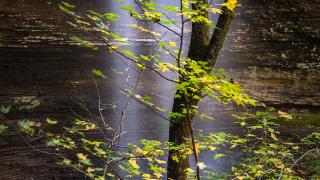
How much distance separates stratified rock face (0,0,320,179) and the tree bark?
2.07 metres

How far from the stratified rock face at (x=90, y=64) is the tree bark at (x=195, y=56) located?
81.7 inches

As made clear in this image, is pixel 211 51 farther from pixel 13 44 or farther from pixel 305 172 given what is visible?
pixel 13 44

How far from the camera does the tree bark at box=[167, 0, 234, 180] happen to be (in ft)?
9.83

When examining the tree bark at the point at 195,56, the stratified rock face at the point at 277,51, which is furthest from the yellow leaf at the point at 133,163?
the stratified rock face at the point at 277,51

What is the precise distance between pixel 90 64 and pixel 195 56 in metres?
2.38

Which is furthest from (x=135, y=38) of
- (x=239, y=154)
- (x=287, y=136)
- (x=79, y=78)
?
(x=287, y=136)

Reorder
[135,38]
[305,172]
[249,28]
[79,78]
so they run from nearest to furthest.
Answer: [305,172], [79,78], [135,38], [249,28]

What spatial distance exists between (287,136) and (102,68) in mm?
3151

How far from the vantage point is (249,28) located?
19.2 feet

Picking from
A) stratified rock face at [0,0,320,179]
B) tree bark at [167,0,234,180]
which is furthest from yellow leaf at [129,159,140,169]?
stratified rock face at [0,0,320,179]

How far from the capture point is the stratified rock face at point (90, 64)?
4660mm

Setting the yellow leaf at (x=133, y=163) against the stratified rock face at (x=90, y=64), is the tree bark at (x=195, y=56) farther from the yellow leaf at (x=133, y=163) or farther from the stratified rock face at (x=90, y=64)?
the stratified rock face at (x=90, y=64)

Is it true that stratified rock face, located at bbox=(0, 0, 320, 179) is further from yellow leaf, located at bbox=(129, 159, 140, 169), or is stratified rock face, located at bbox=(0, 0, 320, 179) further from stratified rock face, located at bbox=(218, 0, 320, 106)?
yellow leaf, located at bbox=(129, 159, 140, 169)

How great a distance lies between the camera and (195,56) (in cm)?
313
